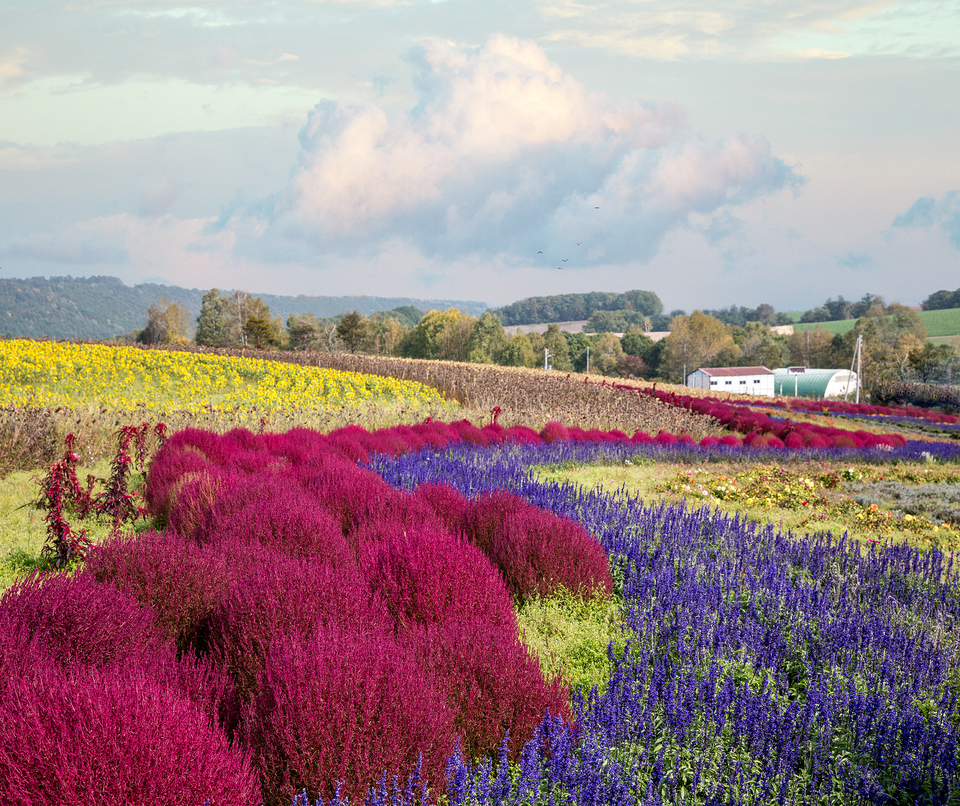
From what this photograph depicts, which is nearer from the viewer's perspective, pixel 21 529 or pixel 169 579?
pixel 169 579

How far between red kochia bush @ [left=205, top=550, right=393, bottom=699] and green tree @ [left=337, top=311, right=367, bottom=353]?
63283 millimetres

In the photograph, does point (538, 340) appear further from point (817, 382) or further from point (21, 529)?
point (21, 529)

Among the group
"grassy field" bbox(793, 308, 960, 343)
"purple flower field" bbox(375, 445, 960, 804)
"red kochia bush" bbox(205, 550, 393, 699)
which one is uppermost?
"grassy field" bbox(793, 308, 960, 343)

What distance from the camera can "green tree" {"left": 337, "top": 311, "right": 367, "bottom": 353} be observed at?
66062 mm

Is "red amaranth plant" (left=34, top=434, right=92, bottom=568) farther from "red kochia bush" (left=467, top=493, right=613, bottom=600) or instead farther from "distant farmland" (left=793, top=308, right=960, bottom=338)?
"distant farmland" (left=793, top=308, right=960, bottom=338)

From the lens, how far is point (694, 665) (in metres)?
3.51

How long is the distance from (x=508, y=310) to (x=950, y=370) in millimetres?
126748

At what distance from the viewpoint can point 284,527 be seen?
4312 mm

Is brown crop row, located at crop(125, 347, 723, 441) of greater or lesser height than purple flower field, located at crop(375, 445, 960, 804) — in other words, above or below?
above

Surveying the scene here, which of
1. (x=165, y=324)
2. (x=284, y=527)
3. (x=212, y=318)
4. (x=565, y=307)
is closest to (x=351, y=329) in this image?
(x=165, y=324)

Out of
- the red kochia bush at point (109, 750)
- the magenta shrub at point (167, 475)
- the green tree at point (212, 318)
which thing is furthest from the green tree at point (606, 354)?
the red kochia bush at point (109, 750)

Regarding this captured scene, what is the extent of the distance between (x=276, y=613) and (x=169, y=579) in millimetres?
899

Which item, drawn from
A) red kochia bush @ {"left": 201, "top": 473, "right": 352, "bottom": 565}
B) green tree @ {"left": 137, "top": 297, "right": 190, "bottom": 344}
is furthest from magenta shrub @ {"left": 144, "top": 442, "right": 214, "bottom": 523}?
green tree @ {"left": 137, "top": 297, "right": 190, "bottom": 344}

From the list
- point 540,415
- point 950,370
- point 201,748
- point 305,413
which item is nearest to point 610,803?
point 201,748
